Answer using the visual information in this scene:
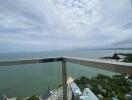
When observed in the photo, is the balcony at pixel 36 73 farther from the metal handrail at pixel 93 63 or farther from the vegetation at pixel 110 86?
Result: the vegetation at pixel 110 86

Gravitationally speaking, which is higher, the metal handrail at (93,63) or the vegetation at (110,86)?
the metal handrail at (93,63)

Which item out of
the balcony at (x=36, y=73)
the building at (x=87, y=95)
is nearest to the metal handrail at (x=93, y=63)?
the balcony at (x=36, y=73)

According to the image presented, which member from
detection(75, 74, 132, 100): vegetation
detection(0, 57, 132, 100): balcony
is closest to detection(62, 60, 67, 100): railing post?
detection(0, 57, 132, 100): balcony

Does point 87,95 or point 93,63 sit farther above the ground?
point 93,63

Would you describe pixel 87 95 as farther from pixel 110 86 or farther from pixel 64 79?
pixel 64 79

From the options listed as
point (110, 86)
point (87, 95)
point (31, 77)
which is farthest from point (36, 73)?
point (110, 86)

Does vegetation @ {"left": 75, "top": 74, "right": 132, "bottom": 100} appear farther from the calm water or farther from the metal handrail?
the calm water

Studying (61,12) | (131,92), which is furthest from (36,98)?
(61,12)

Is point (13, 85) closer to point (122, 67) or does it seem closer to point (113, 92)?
point (113, 92)
